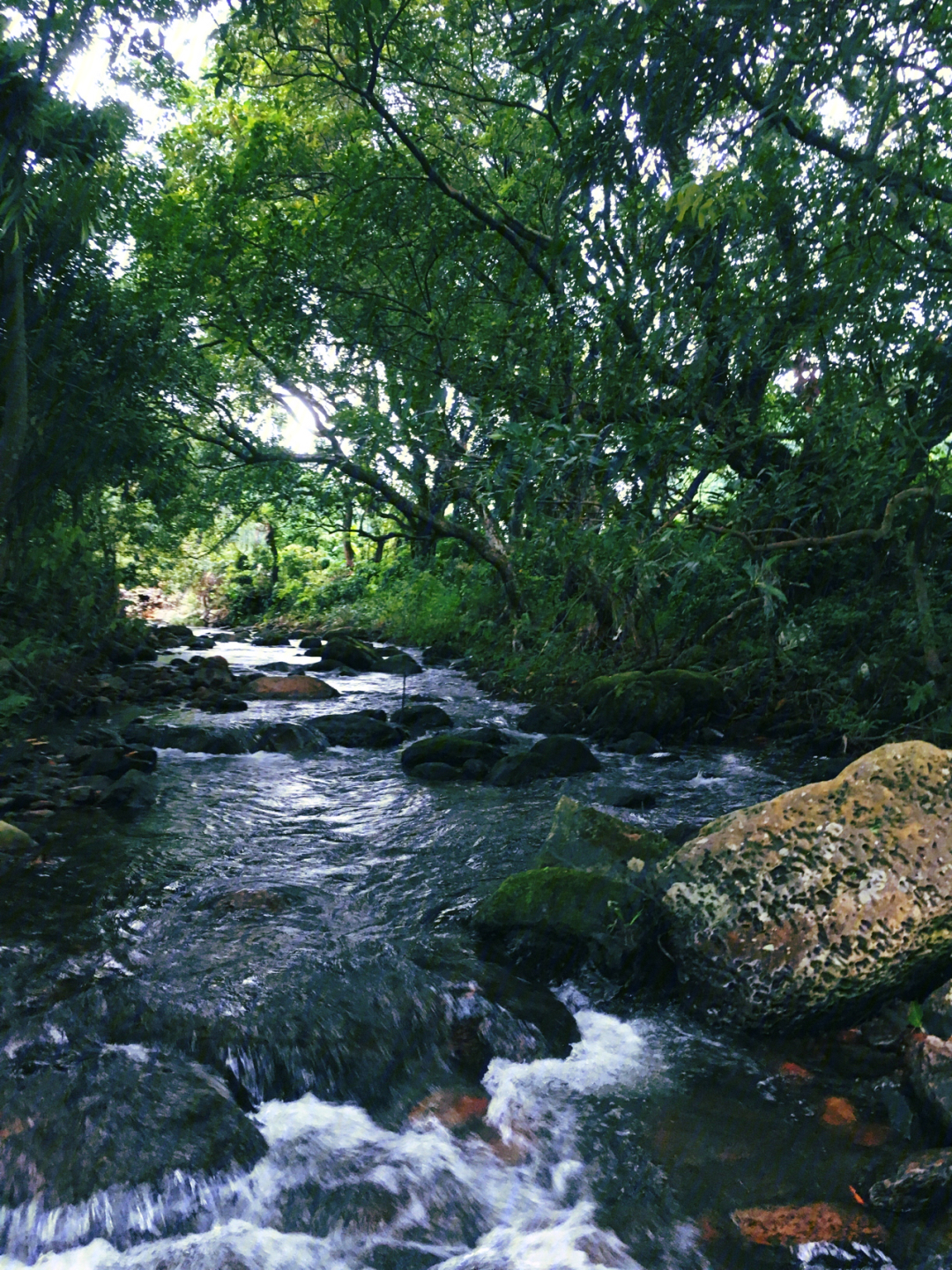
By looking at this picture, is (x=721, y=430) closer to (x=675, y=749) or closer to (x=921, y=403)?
(x=921, y=403)

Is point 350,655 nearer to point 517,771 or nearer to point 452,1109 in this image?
point 517,771

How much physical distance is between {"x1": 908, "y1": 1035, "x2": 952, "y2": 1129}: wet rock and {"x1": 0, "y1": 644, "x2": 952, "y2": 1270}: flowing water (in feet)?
0.61

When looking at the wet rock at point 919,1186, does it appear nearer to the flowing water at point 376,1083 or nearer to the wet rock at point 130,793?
the flowing water at point 376,1083

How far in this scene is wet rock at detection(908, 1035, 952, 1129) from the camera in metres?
2.99

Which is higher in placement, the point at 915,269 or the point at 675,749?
the point at 915,269

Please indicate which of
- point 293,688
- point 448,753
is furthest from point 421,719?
point 293,688

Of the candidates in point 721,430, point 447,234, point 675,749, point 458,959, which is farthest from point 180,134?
point 458,959

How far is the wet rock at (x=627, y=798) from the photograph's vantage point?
679 centimetres

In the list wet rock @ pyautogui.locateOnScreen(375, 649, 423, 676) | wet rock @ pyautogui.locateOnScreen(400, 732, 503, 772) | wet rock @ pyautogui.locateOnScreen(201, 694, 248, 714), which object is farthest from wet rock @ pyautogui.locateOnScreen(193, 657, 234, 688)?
wet rock @ pyautogui.locateOnScreen(400, 732, 503, 772)

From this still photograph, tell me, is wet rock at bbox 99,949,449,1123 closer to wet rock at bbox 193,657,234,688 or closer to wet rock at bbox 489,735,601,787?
wet rock at bbox 489,735,601,787

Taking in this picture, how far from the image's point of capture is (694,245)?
506 centimetres

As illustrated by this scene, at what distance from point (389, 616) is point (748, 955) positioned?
16478 mm

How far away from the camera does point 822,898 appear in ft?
12.4

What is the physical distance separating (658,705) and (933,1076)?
6086 mm
